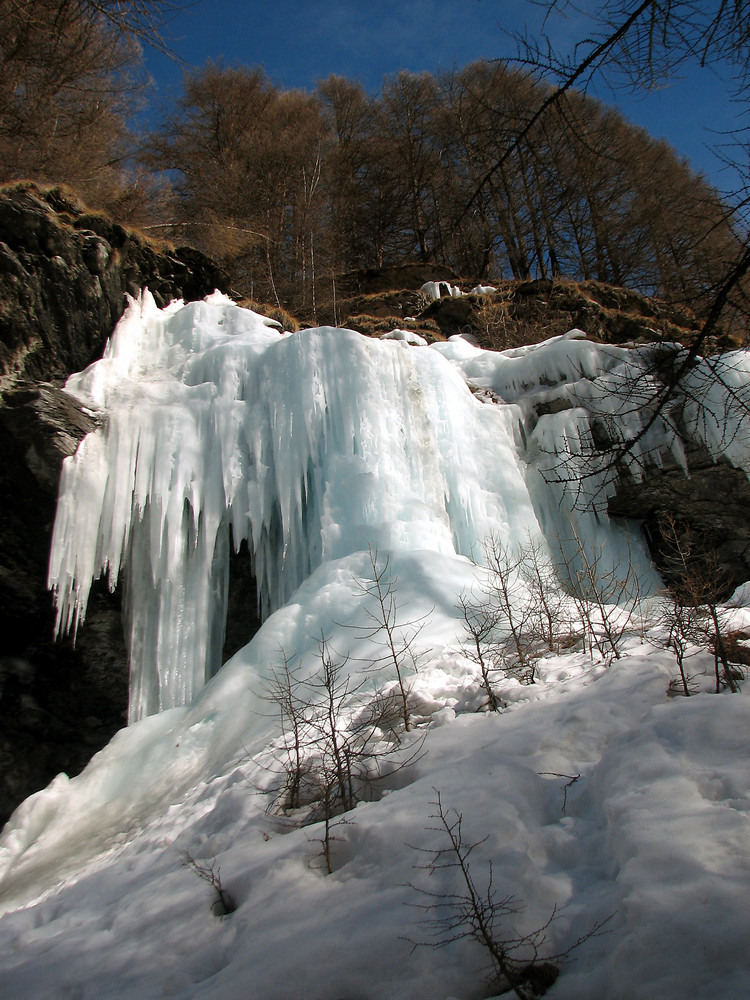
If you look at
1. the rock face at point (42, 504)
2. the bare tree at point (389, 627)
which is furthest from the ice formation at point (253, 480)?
the bare tree at point (389, 627)

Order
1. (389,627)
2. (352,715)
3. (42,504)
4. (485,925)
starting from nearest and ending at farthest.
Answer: (485,925) < (352,715) < (389,627) < (42,504)

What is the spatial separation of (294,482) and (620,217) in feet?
50.1

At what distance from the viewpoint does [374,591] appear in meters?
5.41

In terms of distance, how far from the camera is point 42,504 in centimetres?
666

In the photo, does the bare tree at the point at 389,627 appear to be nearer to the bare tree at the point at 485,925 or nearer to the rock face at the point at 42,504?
the bare tree at the point at 485,925

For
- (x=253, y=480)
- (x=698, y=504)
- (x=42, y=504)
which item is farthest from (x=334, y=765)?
(x=698, y=504)

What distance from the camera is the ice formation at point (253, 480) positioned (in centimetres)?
635

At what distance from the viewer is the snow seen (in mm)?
1602

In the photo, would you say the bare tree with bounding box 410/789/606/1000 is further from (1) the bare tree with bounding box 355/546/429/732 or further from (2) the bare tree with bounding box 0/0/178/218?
(2) the bare tree with bounding box 0/0/178/218

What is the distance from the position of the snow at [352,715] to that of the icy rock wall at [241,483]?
34mm

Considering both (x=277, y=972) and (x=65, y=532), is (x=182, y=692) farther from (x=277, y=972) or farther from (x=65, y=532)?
(x=277, y=972)

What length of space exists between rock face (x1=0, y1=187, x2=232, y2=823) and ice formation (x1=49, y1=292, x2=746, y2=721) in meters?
0.38

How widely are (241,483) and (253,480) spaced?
0.51 ft

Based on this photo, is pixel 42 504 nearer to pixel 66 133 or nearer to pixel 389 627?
pixel 389 627
